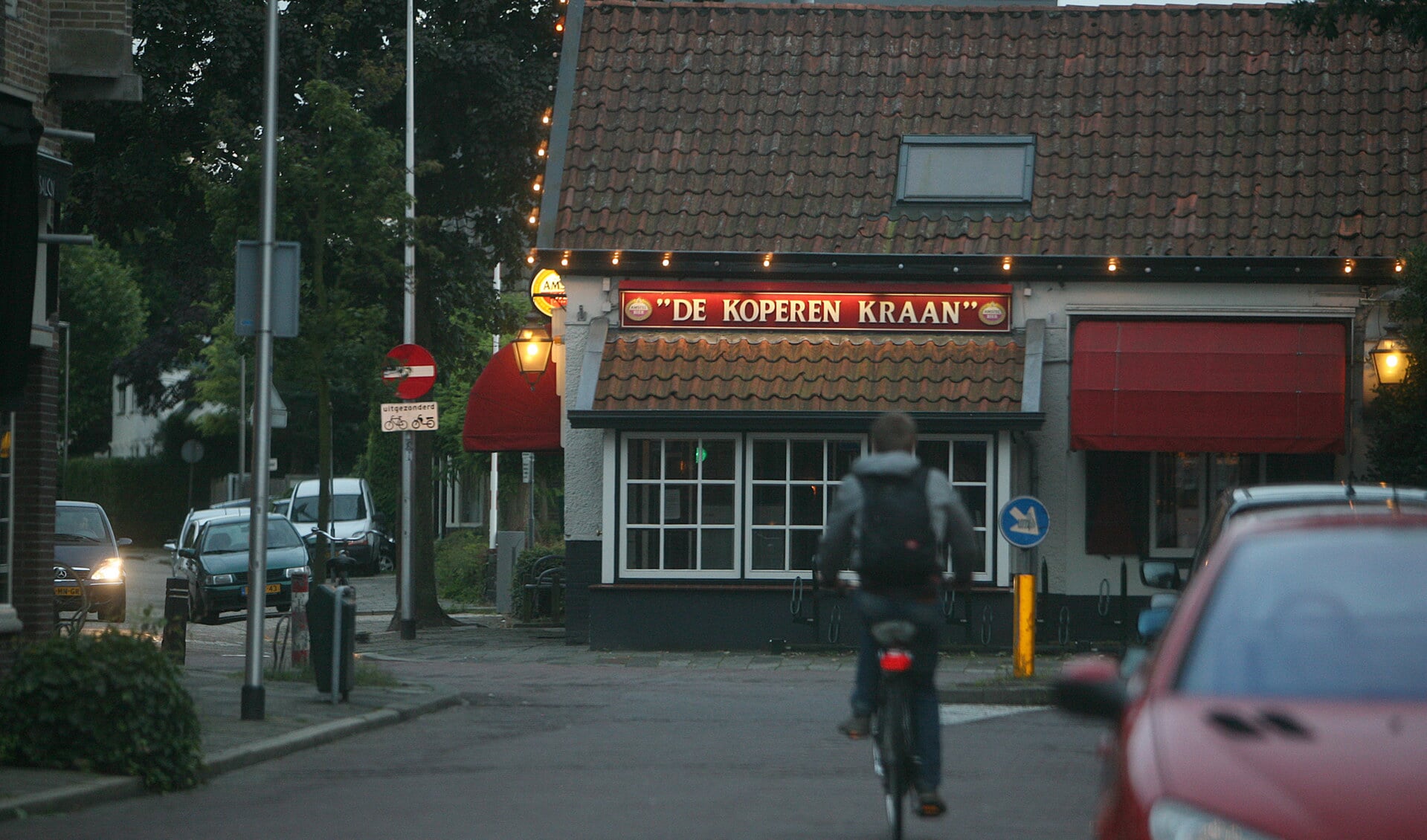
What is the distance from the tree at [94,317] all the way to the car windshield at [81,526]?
1371 inches

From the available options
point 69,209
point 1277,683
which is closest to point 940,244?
point 69,209

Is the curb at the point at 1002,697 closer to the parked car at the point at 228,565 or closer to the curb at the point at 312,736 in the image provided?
the curb at the point at 312,736

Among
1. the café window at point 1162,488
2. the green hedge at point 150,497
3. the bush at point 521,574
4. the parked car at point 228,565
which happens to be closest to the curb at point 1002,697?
the café window at point 1162,488

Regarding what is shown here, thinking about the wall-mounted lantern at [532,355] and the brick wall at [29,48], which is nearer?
the brick wall at [29,48]

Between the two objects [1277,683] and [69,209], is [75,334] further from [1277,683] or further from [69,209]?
[1277,683]

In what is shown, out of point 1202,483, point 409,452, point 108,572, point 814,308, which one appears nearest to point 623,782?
point 814,308

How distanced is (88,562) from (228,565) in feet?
→ 9.68

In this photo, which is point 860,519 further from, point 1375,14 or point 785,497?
point 785,497

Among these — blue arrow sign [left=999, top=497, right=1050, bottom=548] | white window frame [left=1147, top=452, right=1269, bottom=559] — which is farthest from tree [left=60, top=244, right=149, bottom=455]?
blue arrow sign [left=999, top=497, right=1050, bottom=548]

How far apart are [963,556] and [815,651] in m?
12.2

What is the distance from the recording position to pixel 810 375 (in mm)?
20406

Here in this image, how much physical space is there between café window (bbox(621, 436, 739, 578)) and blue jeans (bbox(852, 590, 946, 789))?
12.4m

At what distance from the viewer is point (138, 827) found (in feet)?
27.7

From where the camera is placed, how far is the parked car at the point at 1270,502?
31.6 ft
